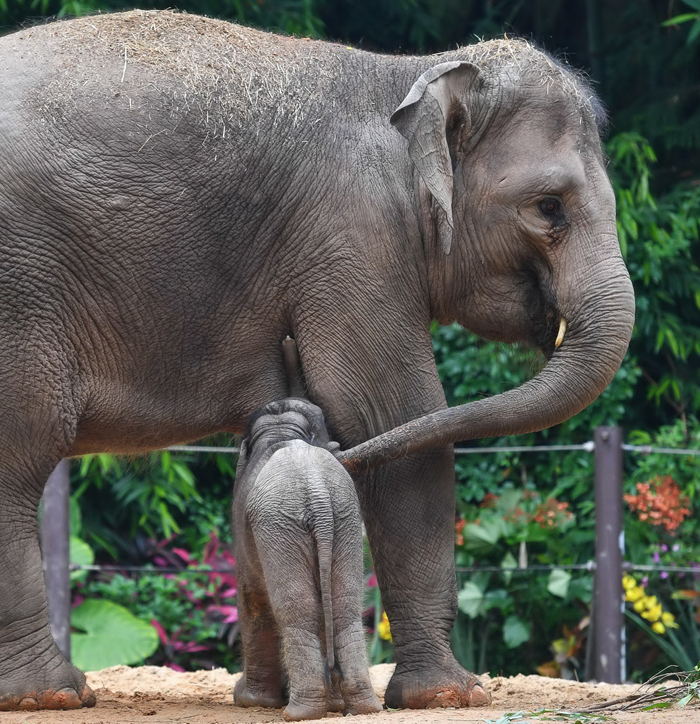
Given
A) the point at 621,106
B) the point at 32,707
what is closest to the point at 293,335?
the point at 32,707

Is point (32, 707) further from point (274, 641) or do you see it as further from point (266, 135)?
point (266, 135)

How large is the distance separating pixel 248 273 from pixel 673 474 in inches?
198

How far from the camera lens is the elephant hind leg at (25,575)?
4422mm

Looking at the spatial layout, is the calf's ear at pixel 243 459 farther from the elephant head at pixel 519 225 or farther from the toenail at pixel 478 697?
the toenail at pixel 478 697

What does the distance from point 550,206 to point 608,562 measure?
9.64ft

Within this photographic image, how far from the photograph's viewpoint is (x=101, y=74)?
4602mm

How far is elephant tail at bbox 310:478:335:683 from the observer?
4059mm

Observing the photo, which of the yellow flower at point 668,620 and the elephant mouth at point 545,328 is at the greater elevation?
the elephant mouth at point 545,328

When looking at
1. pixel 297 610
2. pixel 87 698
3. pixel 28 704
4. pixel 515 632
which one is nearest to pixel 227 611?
pixel 515 632

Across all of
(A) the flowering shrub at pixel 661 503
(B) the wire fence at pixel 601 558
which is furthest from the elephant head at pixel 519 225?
(A) the flowering shrub at pixel 661 503

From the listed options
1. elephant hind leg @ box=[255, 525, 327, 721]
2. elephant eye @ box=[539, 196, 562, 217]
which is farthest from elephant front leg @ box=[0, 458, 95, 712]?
elephant eye @ box=[539, 196, 562, 217]

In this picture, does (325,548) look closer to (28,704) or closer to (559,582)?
(28,704)

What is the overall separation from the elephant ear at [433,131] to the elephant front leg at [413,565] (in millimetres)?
895

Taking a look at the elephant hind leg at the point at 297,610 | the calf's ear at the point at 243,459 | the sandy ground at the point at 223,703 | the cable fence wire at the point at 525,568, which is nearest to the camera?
the sandy ground at the point at 223,703
